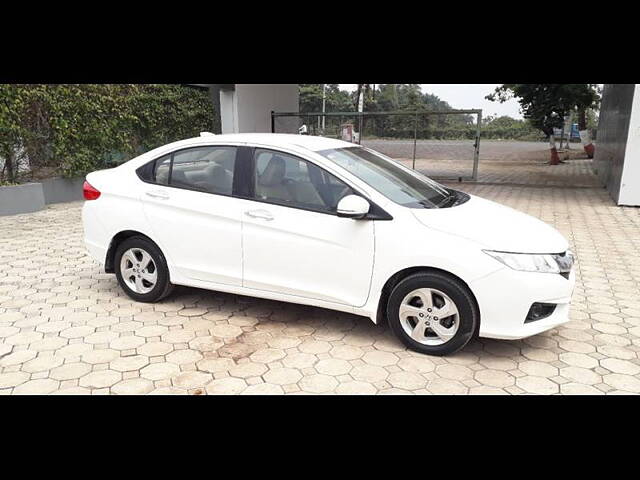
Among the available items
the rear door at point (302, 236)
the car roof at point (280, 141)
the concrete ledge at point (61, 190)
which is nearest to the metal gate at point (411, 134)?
the concrete ledge at point (61, 190)

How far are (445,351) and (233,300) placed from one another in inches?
84.7

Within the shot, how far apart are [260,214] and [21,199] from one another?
7.38 m

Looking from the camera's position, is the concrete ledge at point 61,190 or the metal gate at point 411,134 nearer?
the concrete ledge at point 61,190

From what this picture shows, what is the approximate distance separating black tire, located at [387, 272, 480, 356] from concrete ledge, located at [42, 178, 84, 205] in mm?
9000

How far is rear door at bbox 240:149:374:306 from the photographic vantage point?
141 inches

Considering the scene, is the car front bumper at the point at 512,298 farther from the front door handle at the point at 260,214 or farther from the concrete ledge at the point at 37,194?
the concrete ledge at the point at 37,194

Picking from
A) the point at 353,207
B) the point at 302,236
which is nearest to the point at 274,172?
the point at 302,236

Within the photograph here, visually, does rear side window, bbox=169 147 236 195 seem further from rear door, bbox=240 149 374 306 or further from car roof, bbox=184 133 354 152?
rear door, bbox=240 149 374 306

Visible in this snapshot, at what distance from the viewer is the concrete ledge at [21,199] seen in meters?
8.78

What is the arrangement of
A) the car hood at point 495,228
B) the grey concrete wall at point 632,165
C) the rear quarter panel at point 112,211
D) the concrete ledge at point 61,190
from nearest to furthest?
the car hood at point 495,228 < the rear quarter panel at point 112,211 < the grey concrete wall at point 632,165 < the concrete ledge at point 61,190

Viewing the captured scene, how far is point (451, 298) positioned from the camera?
3350 mm

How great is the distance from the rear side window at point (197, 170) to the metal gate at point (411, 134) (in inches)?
438
